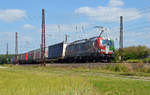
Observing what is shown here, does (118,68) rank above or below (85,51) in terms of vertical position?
below

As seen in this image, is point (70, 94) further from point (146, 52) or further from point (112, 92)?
point (146, 52)

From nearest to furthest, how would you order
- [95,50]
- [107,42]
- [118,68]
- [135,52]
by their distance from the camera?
1. [118,68]
2. [95,50]
3. [107,42]
4. [135,52]

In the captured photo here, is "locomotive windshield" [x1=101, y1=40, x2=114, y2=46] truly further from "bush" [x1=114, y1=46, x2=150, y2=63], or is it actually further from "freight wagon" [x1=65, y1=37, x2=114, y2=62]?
"bush" [x1=114, y1=46, x2=150, y2=63]

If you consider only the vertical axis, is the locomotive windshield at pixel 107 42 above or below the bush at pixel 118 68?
above

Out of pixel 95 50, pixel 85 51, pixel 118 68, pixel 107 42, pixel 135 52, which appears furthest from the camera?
pixel 135 52

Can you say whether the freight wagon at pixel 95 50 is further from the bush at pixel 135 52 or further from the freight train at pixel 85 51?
the bush at pixel 135 52

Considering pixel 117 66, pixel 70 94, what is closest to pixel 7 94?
pixel 70 94

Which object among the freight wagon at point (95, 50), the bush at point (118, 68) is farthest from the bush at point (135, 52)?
the bush at point (118, 68)

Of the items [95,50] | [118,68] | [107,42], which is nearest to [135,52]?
[107,42]

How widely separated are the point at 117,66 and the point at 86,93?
18.1 metres

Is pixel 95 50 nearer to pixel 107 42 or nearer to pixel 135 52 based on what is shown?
pixel 107 42

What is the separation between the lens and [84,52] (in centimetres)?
3725

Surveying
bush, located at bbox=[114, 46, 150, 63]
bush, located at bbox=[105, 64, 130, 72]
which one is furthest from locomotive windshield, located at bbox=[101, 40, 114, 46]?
bush, located at bbox=[114, 46, 150, 63]

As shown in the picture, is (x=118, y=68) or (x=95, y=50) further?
(x=95, y=50)
